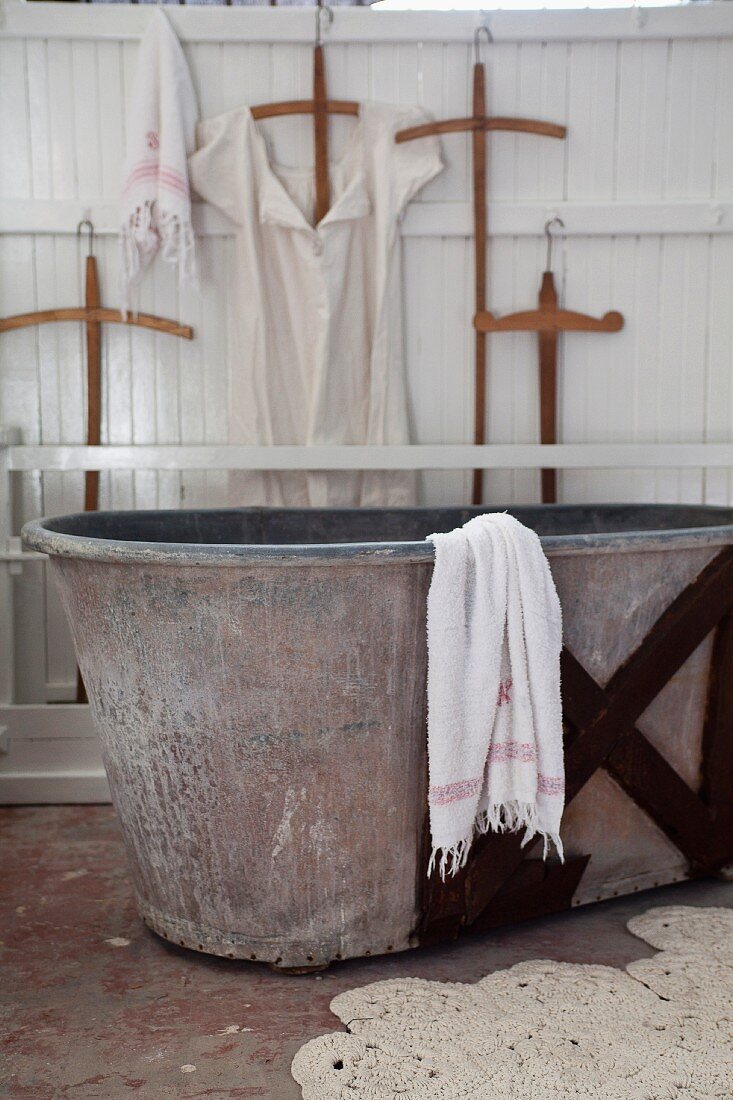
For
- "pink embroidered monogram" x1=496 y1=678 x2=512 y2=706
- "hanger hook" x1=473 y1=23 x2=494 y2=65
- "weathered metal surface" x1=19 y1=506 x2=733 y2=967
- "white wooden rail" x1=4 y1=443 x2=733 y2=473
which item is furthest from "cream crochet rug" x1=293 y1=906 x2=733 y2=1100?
"hanger hook" x1=473 y1=23 x2=494 y2=65

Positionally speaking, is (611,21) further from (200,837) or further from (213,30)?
(200,837)

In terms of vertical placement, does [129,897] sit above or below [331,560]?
below

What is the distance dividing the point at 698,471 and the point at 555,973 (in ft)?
5.79

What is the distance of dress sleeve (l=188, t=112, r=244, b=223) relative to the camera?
9.66 feet

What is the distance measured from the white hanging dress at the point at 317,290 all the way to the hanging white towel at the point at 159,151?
0.32ft

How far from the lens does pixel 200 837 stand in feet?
6.32

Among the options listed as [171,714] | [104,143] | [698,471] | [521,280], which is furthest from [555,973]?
[104,143]

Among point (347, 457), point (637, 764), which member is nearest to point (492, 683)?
point (637, 764)

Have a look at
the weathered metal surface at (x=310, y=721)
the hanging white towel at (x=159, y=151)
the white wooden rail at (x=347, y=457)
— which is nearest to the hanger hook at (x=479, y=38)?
the hanging white towel at (x=159, y=151)

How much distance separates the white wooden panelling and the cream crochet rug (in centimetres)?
151

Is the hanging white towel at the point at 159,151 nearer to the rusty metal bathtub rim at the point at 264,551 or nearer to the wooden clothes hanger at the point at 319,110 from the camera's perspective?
the wooden clothes hanger at the point at 319,110

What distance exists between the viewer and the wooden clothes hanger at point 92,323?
119 inches

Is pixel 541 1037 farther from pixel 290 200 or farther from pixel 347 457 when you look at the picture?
pixel 290 200

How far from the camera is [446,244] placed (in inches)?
122
